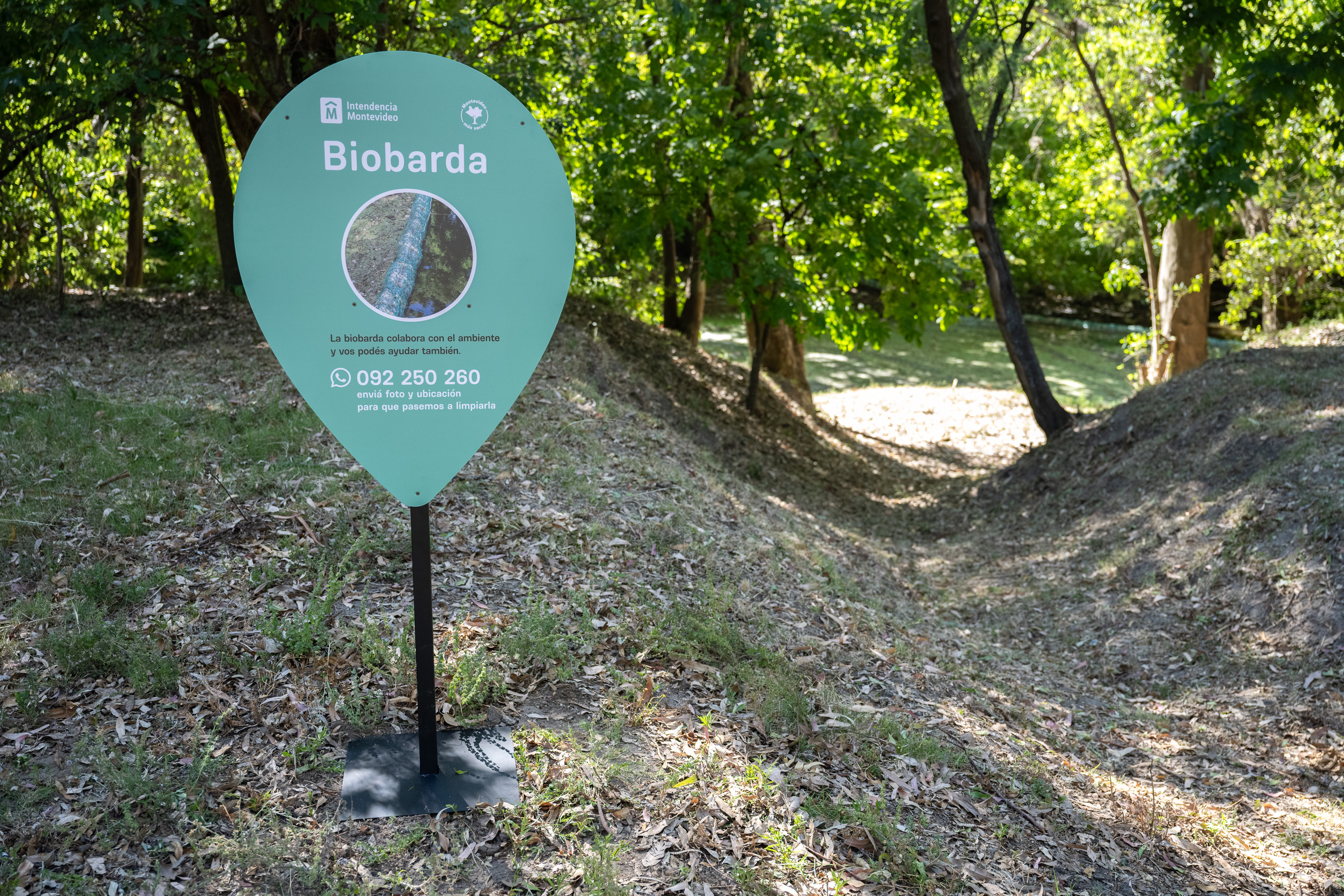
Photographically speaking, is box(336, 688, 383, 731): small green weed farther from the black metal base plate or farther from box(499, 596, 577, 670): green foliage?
box(499, 596, 577, 670): green foliage

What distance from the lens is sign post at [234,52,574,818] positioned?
9.30 feet

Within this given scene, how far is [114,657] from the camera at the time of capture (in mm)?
3498

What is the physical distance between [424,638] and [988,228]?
29.2ft

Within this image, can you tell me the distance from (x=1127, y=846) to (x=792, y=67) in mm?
8649

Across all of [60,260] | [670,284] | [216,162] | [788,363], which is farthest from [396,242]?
[788,363]

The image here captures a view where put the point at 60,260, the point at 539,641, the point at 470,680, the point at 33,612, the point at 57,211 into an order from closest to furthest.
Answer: the point at 470,680 < the point at 33,612 < the point at 539,641 < the point at 57,211 < the point at 60,260

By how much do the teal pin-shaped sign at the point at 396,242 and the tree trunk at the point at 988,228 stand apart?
805 centimetres

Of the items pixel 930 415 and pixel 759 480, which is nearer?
pixel 759 480

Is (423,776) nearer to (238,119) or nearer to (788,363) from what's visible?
(238,119)

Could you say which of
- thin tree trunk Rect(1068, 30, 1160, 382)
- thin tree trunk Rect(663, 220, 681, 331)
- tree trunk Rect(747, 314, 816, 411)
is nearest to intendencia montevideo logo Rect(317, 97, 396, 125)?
thin tree trunk Rect(663, 220, 681, 331)

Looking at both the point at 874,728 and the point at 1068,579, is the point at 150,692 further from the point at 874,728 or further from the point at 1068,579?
the point at 1068,579

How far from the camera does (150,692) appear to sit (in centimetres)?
342

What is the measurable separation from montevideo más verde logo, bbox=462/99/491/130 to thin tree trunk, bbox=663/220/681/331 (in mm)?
8721

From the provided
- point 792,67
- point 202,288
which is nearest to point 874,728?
point 792,67
